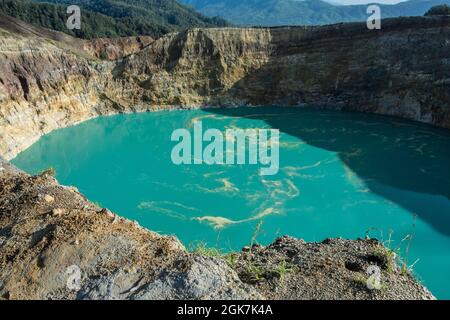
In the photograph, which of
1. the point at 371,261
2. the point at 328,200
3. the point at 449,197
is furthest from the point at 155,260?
the point at 449,197

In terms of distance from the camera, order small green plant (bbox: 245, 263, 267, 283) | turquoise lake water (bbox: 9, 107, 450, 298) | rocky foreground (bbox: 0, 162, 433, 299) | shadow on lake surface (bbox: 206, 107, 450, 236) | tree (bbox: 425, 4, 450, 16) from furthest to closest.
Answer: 1. tree (bbox: 425, 4, 450, 16)
2. shadow on lake surface (bbox: 206, 107, 450, 236)
3. turquoise lake water (bbox: 9, 107, 450, 298)
4. small green plant (bbox: 245, 263, 267, 283)
5. rocky foreground (bbox: 0, 162, 433, 299)

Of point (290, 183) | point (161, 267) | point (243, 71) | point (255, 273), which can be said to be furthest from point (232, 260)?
point (243, 71)

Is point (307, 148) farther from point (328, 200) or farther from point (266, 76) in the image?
point (266, 76)

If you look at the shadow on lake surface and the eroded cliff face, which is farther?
the eroded cliff face

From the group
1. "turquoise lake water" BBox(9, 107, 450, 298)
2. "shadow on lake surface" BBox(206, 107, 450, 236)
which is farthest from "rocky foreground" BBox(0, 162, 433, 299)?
"shadow on lake surface" BBox(206, 107, 450, 236)

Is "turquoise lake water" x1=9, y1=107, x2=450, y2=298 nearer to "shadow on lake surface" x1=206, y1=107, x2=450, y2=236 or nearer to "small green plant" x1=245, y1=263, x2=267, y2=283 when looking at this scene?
"shadow on lake surface" x1=206, y1=107, x2=450, y2=236

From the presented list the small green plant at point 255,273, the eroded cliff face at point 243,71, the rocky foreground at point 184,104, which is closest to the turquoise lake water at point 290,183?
the eroded cliff face at point 243,71

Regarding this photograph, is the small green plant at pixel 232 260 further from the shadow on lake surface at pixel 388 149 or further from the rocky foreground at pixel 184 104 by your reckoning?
the shadow on lake surface at pixel 388 149
